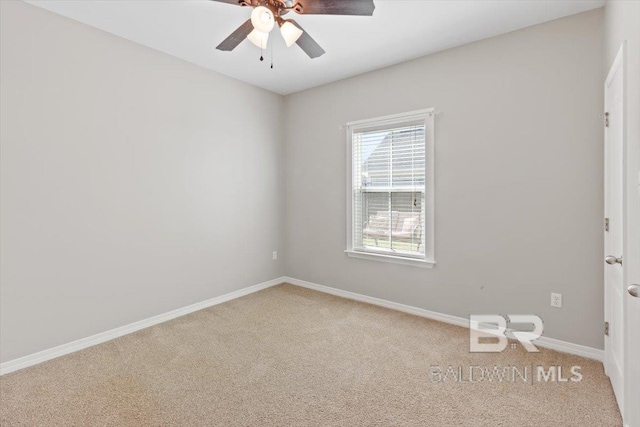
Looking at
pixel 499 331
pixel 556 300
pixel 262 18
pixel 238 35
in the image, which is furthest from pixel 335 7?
pixel 499 331

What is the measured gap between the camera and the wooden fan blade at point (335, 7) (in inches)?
74.4

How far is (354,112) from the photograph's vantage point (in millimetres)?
3805

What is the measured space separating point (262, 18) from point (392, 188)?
2.25 metres

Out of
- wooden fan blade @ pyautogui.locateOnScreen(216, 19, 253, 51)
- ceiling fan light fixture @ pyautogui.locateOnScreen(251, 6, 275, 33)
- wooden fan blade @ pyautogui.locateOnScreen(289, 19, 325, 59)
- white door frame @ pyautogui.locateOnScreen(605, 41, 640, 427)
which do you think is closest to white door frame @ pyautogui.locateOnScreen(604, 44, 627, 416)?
white door frame @ pyautogui.locateOnScreen(605, 41, 640, 427)

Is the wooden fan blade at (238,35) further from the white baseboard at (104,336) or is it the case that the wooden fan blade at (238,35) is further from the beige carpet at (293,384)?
the white baseboard at (104,336)

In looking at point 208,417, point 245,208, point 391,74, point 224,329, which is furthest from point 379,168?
point 208,417

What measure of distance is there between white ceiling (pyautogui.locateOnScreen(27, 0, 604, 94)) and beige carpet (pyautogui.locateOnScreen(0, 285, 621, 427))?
2.72 m

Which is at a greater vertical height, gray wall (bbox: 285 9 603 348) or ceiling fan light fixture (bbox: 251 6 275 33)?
ceiling fan light fixture (bbox: 251 6 275 33)

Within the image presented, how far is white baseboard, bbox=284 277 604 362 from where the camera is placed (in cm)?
250

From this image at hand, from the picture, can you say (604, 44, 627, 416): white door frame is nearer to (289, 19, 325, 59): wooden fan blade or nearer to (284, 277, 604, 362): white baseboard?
(284, 277, 604, 362): white baseboard

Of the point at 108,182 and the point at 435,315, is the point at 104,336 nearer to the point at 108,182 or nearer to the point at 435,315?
the point at 108,182

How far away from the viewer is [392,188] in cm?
361

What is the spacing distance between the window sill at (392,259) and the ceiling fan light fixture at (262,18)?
8.42 feet

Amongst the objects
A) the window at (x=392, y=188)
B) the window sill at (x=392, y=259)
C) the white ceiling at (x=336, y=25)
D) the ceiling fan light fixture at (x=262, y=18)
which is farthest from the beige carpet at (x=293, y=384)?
the white ceiling at (x=336, y=25)
